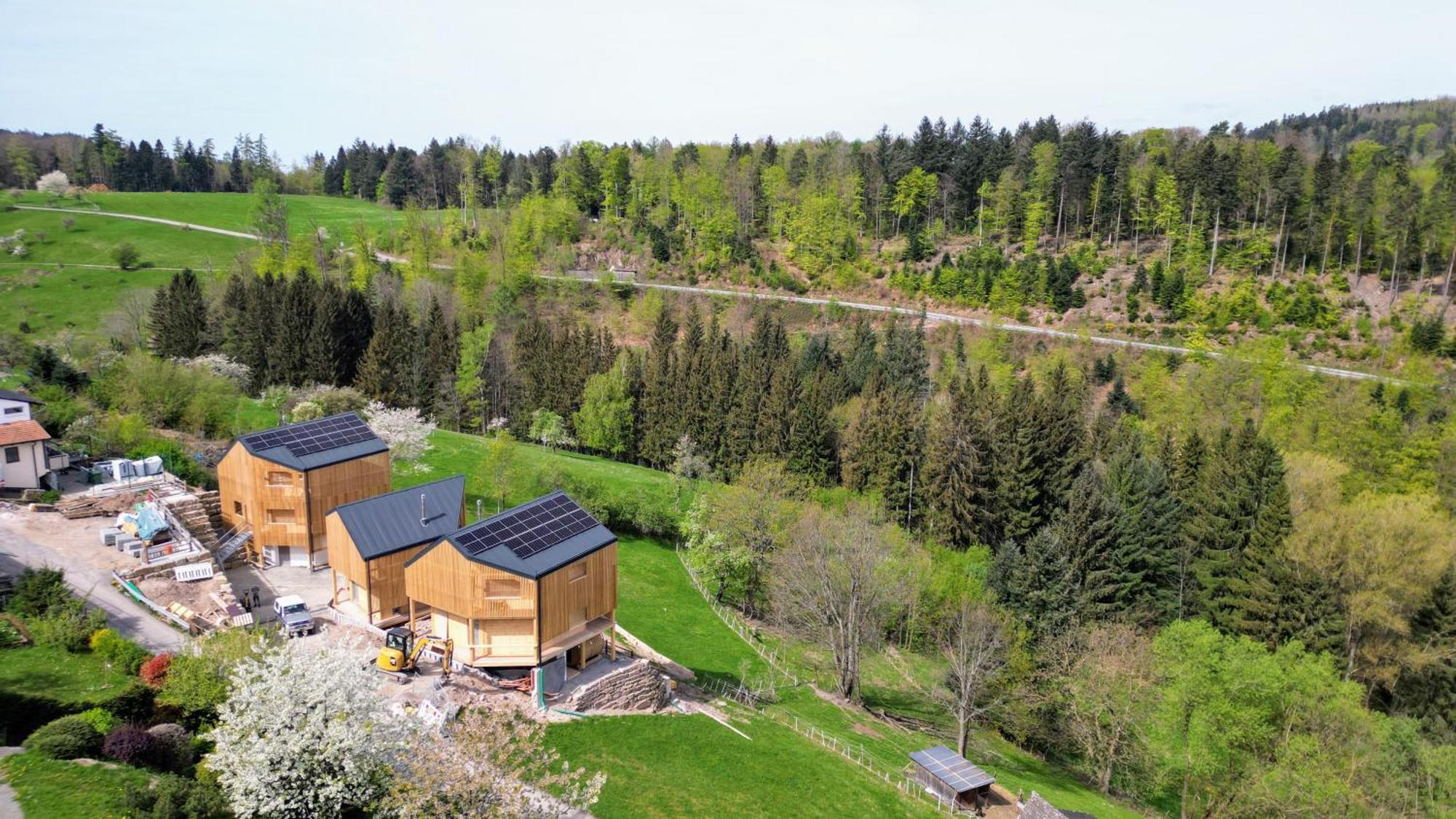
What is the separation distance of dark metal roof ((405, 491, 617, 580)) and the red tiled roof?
75.2 feet

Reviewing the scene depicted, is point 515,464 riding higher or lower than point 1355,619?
higher

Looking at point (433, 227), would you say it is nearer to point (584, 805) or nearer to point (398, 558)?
point (398, 558)

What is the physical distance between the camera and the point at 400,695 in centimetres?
2734

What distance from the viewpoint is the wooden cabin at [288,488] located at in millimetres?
37781

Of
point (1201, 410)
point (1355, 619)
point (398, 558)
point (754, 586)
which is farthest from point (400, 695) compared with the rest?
point (1201, 410)

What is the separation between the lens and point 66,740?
20.4m

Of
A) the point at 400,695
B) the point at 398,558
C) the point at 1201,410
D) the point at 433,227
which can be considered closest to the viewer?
the point at 400,695

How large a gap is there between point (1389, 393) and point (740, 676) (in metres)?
67.9

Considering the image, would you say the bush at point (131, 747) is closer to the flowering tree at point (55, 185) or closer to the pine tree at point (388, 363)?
the pine tree at point (388, 363)

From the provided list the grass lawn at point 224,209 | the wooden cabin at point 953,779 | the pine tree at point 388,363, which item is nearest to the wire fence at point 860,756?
the wooden cabin at point 953,779

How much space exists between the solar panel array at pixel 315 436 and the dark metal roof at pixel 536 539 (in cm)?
1277

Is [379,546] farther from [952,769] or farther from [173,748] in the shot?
[952,769]

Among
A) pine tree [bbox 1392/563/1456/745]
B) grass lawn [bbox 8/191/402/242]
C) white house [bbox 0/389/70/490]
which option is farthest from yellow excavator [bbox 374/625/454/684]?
grass lawn [bbox 8/191/402/242]

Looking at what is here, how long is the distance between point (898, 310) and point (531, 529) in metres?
79.7
